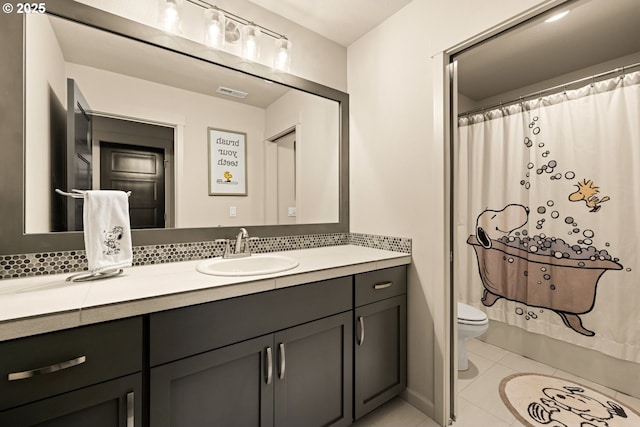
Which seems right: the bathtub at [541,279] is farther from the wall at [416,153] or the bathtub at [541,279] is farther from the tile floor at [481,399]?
the wall at [416,153]

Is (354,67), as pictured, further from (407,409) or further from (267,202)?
(407,409)

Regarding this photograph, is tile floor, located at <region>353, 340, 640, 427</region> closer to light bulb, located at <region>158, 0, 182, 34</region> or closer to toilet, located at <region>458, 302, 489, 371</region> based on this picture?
toilet, located at <region>458, 302, 489, 371</region>

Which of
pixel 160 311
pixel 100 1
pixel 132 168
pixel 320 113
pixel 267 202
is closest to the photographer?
pixel 160 311

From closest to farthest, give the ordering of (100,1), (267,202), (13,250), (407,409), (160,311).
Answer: (160,311) → (13,250) → (100,1) → (407,409) → (267,202)

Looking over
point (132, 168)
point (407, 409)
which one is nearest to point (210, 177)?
point (132, 168)

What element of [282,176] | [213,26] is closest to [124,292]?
[282,176]

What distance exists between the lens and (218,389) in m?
0.99

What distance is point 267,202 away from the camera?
1.77 meters

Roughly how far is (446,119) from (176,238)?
158 cm

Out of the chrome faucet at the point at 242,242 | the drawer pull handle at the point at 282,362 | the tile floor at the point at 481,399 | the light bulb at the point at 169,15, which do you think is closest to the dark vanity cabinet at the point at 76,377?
the drawer pull handle at the point at 282,362

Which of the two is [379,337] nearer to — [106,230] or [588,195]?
[106,230]

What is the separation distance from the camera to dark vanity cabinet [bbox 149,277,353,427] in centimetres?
90

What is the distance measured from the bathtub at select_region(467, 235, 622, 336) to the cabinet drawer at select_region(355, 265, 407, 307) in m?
1.26

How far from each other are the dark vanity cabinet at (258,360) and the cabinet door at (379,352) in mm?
75
